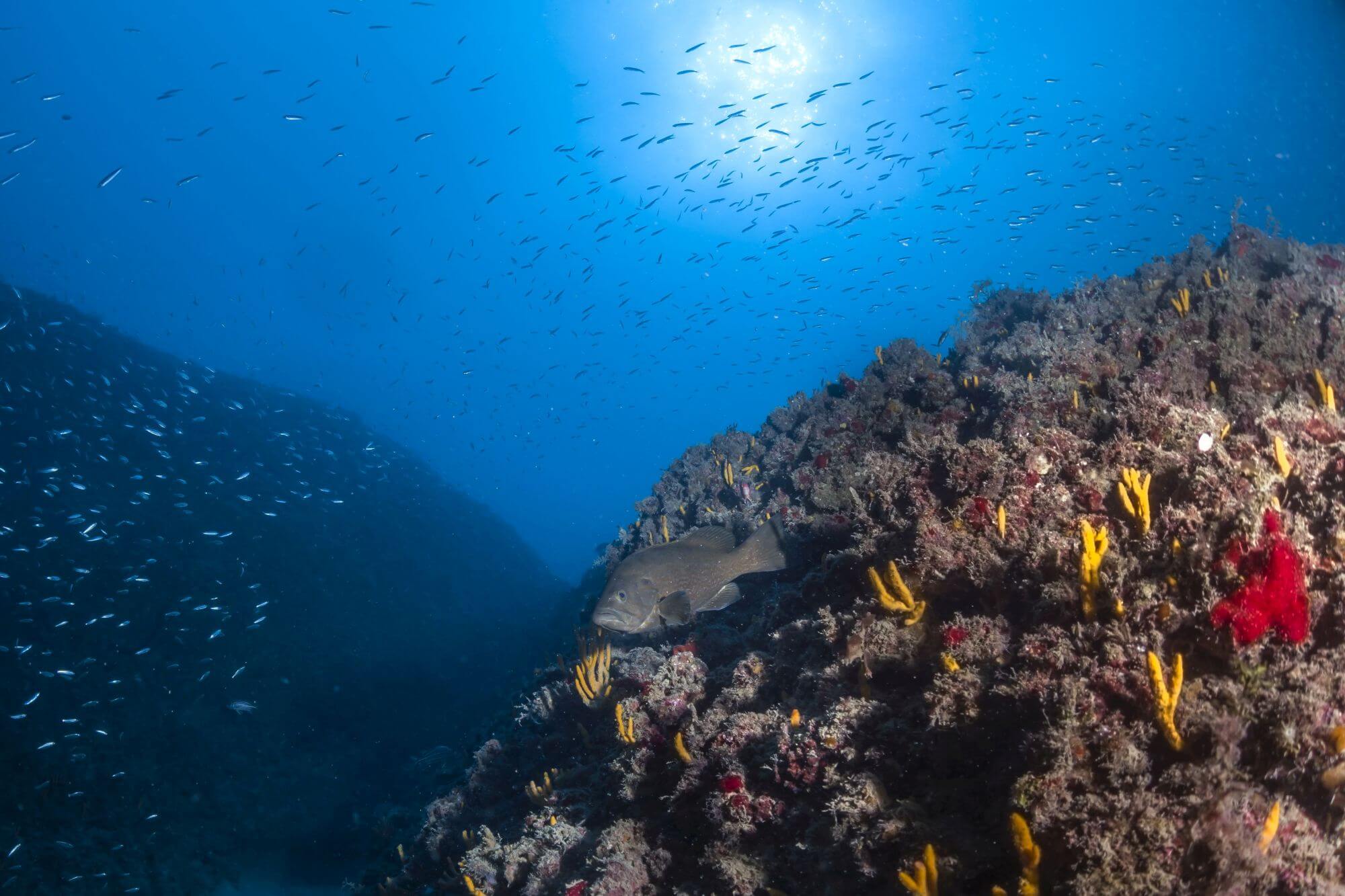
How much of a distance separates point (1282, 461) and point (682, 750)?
13.8 ft

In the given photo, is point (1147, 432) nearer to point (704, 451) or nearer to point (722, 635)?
point (722, 635)

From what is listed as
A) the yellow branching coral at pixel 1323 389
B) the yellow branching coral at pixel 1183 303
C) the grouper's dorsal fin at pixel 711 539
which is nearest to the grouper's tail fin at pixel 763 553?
the grouper's dorsal fin at pixel 711 539

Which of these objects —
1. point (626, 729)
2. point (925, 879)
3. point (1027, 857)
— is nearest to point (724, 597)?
point (626, 729)

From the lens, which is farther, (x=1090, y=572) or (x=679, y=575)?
(x=679, y=575)

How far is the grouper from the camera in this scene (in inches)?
226

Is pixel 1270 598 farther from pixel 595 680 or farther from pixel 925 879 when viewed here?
pixel 595 680

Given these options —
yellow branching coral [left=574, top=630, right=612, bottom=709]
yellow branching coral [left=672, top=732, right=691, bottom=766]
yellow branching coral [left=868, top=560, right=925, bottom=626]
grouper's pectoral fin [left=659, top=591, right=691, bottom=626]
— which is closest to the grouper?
grouper's pectoral fin [left=659, top=591, right=691, bottom=626]

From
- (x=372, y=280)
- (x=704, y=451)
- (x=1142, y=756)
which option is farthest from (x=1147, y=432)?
(x=372, y=280)

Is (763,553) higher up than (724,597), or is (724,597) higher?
(763,553)

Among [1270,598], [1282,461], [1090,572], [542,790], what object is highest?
[1282,461]

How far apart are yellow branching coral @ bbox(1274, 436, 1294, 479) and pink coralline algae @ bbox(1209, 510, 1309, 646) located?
0.61m

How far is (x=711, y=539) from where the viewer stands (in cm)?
629

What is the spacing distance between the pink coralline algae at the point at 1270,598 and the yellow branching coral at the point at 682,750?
3.54 meters

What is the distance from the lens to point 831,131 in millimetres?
64625
